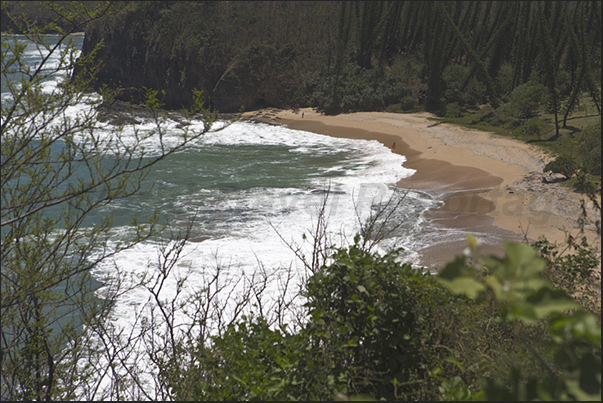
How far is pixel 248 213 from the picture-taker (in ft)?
52.3

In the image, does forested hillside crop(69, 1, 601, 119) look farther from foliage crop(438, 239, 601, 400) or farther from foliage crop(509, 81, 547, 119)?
foliage crop(438, 239, 601, 400)

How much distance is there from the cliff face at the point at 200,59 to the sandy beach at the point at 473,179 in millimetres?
8255

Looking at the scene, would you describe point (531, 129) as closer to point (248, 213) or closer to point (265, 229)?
point (248, 213)

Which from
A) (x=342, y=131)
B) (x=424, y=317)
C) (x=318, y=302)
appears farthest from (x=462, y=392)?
(x=342, y=131)

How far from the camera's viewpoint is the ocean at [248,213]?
9.75 m

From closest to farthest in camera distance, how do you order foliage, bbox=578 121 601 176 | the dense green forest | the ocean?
1. the dense green forest
2. the ocean
3. foliage, bbox=578 121 601 176

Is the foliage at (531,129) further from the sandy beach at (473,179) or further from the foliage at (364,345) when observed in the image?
the foliage at (364,345)

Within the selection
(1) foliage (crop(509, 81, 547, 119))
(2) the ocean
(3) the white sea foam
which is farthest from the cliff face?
(1) foliage (crop(509, 81, 547, 119))

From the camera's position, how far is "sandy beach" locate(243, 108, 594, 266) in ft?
45.2

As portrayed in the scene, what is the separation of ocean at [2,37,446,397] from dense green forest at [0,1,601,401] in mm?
755

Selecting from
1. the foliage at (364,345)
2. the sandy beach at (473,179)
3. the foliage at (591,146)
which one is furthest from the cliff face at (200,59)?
the foliage at (364,345)

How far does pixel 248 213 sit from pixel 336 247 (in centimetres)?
680

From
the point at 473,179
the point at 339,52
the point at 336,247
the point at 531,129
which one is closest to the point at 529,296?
the point at 336,247

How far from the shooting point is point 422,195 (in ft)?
58.0
